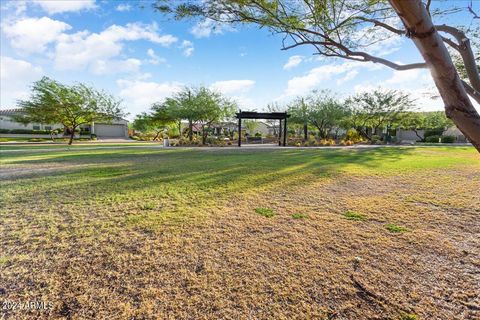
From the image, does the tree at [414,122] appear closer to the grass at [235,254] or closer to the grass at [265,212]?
the grass at [235,254]

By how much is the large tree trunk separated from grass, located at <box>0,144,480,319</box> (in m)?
1.47

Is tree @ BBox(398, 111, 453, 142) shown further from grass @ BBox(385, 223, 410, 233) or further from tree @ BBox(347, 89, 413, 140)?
grass @ BBox(385, 223, 410, 233)

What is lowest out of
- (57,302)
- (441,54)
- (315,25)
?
(57,302)

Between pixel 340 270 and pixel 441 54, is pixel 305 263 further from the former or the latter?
pixel 441 54

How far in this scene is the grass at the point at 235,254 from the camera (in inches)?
72.9

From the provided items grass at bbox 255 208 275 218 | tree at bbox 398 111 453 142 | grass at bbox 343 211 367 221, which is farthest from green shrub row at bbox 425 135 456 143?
grass at bbox 255 208 275 218

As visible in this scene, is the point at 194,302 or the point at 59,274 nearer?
the point at 194,302

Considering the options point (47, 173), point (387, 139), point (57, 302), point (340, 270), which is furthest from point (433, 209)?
point (387, 139)

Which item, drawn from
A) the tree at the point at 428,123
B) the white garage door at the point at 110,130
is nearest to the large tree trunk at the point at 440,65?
the tree at the point at 428,123

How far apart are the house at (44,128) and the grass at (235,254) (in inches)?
1090

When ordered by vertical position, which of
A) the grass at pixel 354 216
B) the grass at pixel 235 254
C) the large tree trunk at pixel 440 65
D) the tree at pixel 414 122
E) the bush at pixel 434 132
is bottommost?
the grass at pixel 235 254

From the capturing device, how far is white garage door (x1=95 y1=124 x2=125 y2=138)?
157 feet

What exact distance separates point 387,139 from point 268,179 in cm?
3293

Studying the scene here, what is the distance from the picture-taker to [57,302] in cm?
185
